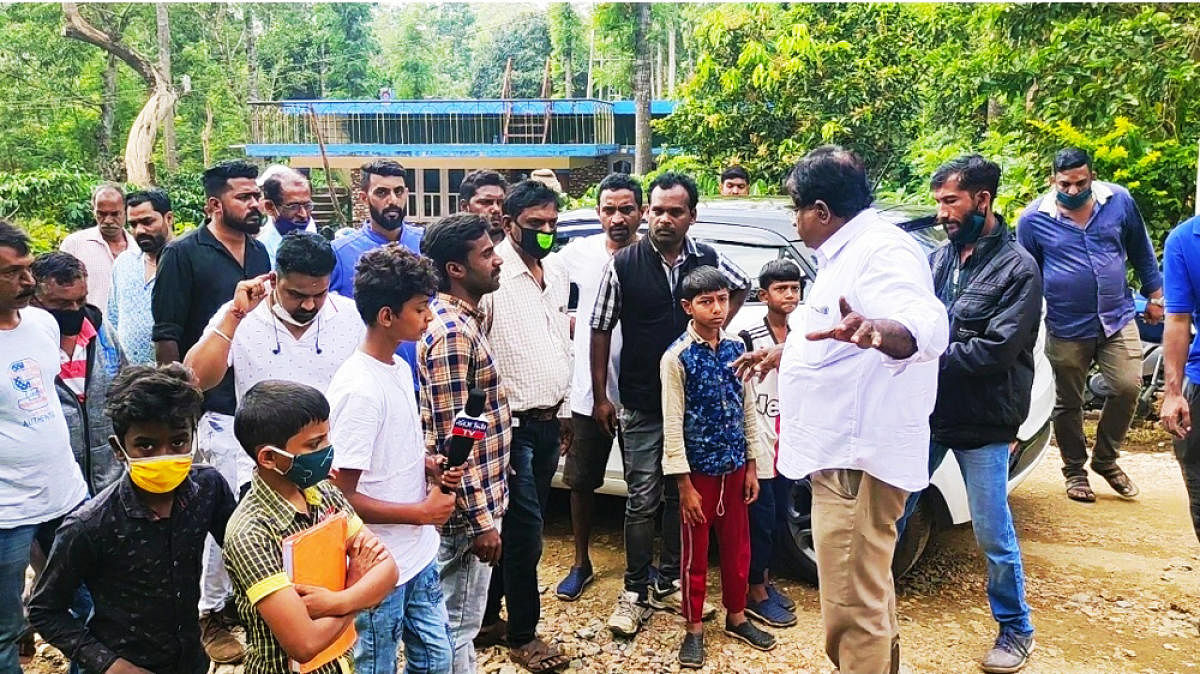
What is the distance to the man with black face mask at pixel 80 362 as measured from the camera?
12.5ft

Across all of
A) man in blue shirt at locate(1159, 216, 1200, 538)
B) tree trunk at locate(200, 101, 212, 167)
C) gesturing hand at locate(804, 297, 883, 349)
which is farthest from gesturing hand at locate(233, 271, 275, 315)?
tree trunk at locate(200, 101, 212, 167)

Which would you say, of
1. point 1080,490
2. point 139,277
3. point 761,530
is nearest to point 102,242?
point 139,277

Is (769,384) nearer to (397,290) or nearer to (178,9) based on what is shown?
(397,290)

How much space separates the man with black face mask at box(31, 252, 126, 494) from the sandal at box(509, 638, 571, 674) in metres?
1.90

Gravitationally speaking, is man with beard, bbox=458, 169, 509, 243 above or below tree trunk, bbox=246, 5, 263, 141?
below

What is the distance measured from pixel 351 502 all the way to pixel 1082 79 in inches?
308

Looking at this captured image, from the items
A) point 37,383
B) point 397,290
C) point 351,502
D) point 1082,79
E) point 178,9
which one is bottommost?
point 351,502

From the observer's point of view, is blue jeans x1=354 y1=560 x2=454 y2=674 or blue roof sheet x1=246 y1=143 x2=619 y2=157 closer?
blue jeans x1=354 y1=560 x2=454 y2=674

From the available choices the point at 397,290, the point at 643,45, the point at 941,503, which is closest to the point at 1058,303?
the point at 941,503

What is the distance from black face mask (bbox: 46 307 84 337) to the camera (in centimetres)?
384

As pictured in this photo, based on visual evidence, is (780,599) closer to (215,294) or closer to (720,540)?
(720,540)

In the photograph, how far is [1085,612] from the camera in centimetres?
439

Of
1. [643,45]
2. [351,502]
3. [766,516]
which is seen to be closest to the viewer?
[351,502]

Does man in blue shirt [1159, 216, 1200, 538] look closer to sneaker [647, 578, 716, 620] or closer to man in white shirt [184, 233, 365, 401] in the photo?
sneaker [647, 578, 716, 620]
